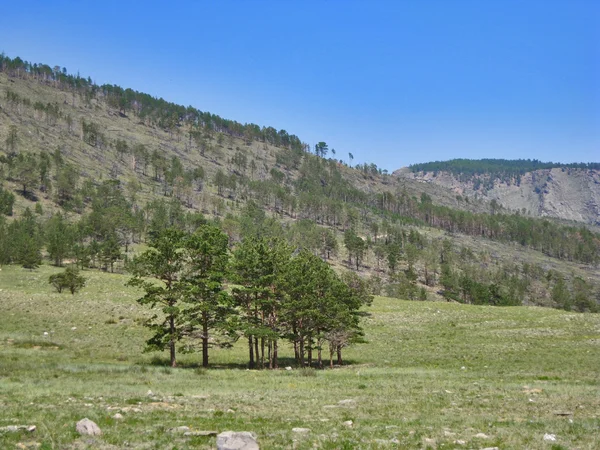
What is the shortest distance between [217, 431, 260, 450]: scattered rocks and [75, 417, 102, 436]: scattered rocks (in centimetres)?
394

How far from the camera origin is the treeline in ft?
110

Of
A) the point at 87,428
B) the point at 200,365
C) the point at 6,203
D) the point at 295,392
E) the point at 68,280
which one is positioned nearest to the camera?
the point at 87,428

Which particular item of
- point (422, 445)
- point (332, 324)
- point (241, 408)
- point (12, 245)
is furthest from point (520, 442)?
point (12, 245)

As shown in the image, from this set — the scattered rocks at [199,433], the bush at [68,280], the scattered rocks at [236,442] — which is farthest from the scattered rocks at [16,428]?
the bush at [68,280]

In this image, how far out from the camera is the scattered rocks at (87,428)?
1186cm

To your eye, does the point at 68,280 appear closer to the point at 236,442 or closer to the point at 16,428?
the point at 16,428

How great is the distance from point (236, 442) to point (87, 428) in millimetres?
4617

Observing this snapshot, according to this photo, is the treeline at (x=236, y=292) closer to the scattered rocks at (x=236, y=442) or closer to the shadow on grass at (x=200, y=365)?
the shadow on grass at (x=200, y=365)

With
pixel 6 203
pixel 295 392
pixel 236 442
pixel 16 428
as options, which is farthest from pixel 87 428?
pixel 6 203

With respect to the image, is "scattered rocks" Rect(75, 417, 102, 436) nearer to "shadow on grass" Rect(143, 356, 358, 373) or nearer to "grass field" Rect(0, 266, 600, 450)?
"grass field" Rect(0, 266, 600, 450)

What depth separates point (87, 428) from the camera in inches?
473

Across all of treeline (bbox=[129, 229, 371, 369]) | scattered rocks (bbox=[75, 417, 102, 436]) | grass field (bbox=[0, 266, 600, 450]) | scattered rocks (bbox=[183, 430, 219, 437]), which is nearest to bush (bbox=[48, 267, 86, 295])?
grass field (bbox=[0, 266, 600, 450])

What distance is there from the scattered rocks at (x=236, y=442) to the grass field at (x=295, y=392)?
85 cm

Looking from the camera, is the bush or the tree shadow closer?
the tree shadow
